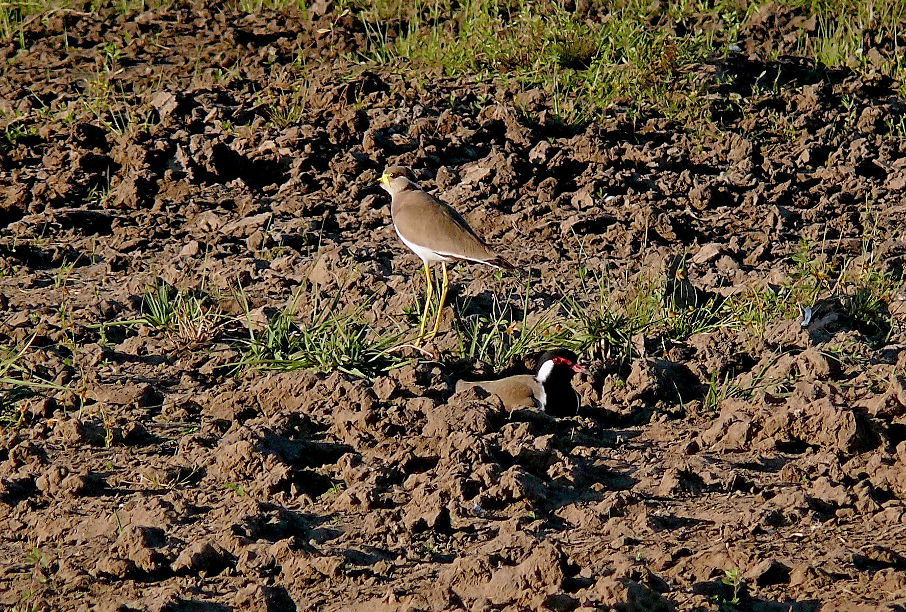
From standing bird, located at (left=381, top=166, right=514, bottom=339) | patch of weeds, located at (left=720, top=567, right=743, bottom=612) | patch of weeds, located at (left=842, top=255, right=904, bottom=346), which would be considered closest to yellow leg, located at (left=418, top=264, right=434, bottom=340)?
standing bird, located at (left=381, top=166, right=514, bottom=339)

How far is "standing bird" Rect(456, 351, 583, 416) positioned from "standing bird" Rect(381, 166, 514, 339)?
553 millimetres

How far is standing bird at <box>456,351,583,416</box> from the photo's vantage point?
5.87 m

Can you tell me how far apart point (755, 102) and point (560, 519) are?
5457 millimetres

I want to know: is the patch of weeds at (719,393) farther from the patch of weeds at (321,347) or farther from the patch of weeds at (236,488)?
the patch of weeds at (236,488)

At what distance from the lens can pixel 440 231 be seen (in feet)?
21.4

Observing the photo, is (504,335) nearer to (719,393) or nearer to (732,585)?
(719,393)

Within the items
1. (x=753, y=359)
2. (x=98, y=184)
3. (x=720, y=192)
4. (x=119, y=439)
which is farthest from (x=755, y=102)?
(x=119, y=439)

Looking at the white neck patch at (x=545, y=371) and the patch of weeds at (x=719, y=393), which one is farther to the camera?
the white neck patch at (x=545, y=371)

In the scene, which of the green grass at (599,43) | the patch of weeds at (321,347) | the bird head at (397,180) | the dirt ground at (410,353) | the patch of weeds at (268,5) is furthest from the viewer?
the patch of weeds at (268,5)

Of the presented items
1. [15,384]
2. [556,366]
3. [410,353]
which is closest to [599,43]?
[410,353]

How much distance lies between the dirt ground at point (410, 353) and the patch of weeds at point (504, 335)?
0.16m

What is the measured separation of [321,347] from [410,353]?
482 mm

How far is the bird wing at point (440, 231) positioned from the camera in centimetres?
646

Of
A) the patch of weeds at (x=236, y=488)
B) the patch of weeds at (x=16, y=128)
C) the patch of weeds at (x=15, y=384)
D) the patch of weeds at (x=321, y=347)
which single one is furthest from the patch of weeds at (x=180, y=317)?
the patch of weeds at (x=16, y=128)
